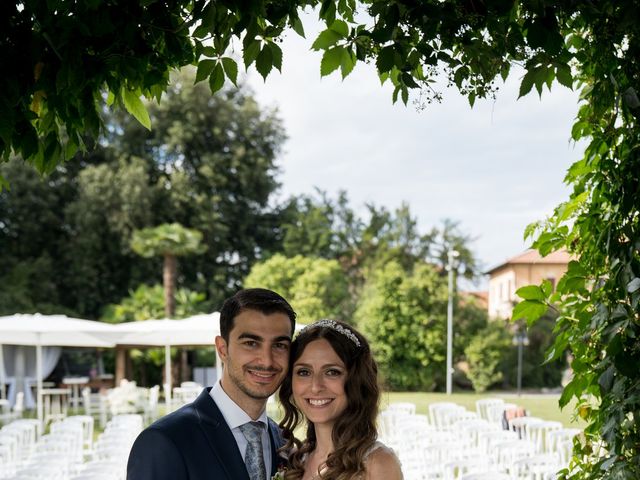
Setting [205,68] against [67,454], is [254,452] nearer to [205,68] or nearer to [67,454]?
[205,68]

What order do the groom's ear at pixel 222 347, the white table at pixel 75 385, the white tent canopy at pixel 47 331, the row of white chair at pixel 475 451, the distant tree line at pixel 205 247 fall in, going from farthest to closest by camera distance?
1. the distant tree line at pixel 205 247
2. the white table at pixel 75 385
3. the white tent canopy at pixel 47 331
4. the row of white chair at pixel 475 451
5. the groom's ear at pixel 222 347

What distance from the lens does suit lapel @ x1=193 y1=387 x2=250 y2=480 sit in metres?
3.23

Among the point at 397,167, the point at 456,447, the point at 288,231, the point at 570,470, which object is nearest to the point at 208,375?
the point at 288,231

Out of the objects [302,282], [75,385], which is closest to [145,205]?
[302,282]

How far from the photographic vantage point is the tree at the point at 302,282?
130 ft

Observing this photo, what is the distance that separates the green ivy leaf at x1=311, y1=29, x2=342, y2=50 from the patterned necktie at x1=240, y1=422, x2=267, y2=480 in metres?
1.41

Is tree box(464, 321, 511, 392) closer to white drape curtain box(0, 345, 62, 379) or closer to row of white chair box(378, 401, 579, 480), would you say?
white drape curtain box(0, 345, 62, 379)

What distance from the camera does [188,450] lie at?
3.17 m

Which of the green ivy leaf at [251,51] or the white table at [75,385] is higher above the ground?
the green ivy leaf at [251,51]

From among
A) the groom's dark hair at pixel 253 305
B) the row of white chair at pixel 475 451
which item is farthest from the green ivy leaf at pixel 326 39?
the row of white chair at pixel 475 451

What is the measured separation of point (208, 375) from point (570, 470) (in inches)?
1415

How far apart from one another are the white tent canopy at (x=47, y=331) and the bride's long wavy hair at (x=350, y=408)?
17.7m

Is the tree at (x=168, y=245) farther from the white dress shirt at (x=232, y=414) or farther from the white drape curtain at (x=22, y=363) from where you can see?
Result: the white dress shirt at (x=232, y=414)

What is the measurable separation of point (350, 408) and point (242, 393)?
0.46m
